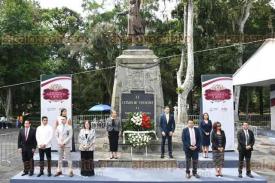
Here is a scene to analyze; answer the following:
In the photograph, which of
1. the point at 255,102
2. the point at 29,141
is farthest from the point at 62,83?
the point at 255,102

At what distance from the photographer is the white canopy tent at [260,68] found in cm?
2209

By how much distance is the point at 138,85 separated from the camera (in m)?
15.1

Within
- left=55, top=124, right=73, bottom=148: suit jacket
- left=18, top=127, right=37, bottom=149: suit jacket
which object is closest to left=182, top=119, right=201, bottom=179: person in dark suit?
left=55, top=124, right=73, bottom=148: suit jacket

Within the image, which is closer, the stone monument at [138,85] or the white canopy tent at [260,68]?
the stone monument at [138,85]

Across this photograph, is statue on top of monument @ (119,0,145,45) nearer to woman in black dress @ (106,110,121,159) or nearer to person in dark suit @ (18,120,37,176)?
woman in black dress @ (106,110,121,159)

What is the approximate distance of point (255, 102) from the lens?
2334 inches

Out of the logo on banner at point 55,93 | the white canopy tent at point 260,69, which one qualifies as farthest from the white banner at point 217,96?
the white canopy tent at point 260,69

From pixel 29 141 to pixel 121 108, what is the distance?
437 cm

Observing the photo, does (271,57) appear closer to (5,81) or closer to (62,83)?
(62,83)

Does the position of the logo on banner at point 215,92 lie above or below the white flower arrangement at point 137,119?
above

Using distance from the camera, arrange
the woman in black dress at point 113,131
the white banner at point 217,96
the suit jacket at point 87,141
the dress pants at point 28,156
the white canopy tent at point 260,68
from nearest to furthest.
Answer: the suit jacket at point 87,141 → the dress pants at point 28,156 → the woman in black dress at point 113,131 → the white banner at point 217,96 → the white canopy tent at point 260,68

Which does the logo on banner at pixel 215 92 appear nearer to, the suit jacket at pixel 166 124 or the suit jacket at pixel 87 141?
the suit jacket at pixel 166 124

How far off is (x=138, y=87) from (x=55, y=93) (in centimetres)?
286

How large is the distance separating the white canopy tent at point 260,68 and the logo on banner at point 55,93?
11064mm
